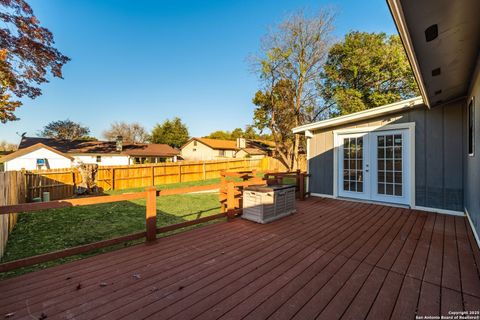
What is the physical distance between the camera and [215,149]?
90.5ft

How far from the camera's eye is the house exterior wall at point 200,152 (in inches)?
1091

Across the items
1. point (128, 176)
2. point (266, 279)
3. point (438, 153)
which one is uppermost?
point (438, 153)

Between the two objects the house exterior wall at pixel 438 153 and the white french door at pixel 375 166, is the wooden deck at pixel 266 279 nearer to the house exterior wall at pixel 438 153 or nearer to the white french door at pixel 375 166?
the house exterior wall at pixel 438 153

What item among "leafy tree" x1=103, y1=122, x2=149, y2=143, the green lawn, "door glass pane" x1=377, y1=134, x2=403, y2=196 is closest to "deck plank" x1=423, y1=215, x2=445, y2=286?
"door glass pane" x1=377, y1=134, x2=403, y2=196

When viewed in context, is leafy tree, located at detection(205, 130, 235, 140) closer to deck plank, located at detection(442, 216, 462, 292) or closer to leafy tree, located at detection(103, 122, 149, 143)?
leafy tree, located at detection(103, 122, 149, 143)

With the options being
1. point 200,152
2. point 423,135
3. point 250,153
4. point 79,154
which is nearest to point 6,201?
point 423,135

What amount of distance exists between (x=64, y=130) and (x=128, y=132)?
9.66m

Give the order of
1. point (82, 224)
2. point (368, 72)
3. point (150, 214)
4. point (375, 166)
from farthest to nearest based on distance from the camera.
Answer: point (368, 72) < point (375, 166) < point (82, 224) < point (150, 214)

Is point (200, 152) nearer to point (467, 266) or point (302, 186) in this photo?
point (302, 186)

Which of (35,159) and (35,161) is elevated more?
(35,159)

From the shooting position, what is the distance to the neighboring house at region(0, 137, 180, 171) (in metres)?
17.3

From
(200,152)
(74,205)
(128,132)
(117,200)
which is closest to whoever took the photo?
(74,205)

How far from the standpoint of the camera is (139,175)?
41.8 feet

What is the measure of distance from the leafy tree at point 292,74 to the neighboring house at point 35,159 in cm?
1794
